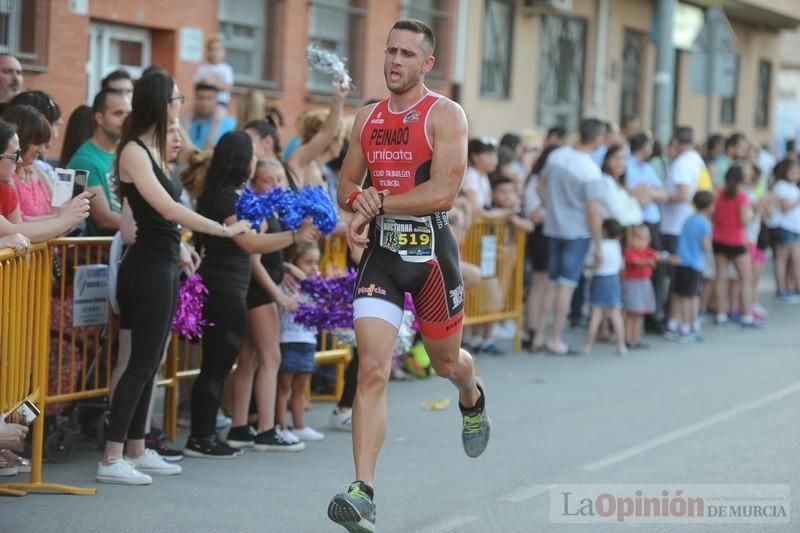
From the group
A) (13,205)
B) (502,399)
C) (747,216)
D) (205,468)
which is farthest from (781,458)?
(747,216)

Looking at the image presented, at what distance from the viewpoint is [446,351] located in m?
7.00

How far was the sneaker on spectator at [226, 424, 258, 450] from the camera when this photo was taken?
351 inches

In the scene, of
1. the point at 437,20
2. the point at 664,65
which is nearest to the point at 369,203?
the point at 664,65

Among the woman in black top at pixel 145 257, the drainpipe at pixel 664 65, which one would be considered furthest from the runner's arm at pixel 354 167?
the drainpipe at pixel 664 65

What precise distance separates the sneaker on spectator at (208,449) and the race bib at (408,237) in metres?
2.45

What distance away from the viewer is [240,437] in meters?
8.92

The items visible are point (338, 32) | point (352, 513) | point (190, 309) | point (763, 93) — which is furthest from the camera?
point (763, 93)

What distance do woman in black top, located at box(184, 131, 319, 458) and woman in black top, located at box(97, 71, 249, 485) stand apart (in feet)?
2.28

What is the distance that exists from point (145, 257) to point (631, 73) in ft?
73.1

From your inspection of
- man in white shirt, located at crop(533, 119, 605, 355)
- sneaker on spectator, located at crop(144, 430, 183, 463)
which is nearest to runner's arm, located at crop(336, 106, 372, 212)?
sneaker on spectator, located at crop(144, 430, 183, 463)

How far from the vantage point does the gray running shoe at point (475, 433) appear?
7.48 metres

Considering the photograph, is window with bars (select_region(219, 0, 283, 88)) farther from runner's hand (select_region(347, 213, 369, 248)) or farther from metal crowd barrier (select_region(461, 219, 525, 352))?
runner's hand (select_region(347, 213, 369, 248))

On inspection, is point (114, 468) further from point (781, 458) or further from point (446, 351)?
point (781, 458)

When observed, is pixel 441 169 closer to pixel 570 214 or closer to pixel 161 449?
pixel 161 449
